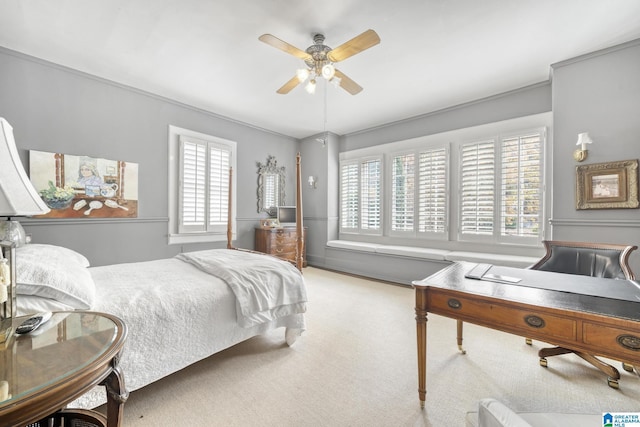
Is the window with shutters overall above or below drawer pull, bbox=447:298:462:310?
above

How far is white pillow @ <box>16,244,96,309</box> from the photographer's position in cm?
129

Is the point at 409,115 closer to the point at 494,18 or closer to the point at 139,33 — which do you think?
the point at 494,18

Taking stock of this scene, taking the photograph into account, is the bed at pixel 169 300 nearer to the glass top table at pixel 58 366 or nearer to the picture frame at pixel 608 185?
the glass top table at pixel 58 366

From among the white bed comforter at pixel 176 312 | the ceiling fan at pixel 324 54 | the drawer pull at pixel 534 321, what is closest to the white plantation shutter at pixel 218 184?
the white bed comforter at pixel 176 312

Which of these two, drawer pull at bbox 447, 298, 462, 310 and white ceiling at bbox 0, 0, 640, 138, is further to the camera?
white ceiling at bbox 0, 0, 640, 138

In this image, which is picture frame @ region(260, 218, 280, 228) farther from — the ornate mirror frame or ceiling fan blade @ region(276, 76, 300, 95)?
ceiling fan blade @ region(276, 76, 300, 95)

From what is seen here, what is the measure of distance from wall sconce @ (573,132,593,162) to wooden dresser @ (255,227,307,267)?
13.2 feet

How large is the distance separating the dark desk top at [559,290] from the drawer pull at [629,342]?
77 millimetres

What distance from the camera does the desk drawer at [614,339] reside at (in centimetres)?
104

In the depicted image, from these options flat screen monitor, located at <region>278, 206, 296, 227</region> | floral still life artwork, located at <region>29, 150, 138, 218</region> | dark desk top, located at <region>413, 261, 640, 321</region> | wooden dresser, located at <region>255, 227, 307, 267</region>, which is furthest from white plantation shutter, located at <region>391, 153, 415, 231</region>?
floral still life artwork, located at <region>29, 150, 138, 218</region>

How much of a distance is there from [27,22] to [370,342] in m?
4.29

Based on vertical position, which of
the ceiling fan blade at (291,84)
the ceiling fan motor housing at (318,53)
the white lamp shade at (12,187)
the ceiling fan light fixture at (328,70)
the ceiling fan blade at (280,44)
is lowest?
the white lamp shade at (12,187)

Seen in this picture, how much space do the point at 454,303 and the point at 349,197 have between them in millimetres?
4219

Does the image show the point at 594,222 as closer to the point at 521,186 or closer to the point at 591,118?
the point at 521,186
